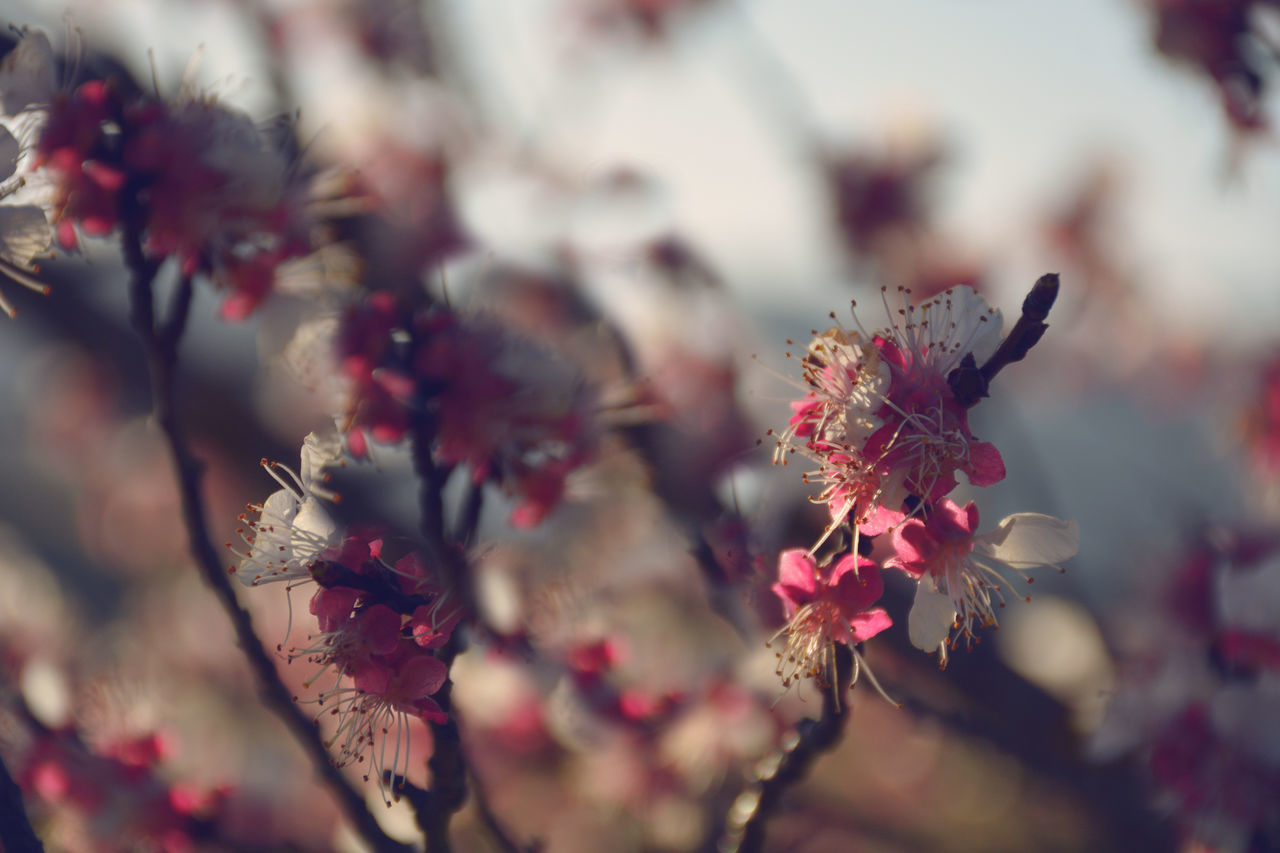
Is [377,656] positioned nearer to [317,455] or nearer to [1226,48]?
[317,455]

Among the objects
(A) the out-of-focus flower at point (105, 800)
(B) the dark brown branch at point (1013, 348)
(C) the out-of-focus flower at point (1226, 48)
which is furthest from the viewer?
(C) the out-of-focus flower at point (1226, 48)

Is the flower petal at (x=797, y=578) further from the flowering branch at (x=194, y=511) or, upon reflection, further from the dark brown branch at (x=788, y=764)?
the flowering branch at (x=194, y=511)

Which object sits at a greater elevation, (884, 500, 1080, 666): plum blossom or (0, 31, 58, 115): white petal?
(0, 31, 58, 115): white petal

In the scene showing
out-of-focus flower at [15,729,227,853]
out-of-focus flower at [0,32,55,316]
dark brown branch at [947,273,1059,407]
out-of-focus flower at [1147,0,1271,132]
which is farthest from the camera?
out-of-focus flower at [1147,0,1271,132]

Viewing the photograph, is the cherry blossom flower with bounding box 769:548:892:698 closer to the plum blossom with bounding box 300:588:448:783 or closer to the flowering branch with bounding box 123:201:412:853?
the plum blossom with bounding box 300:588:448:783

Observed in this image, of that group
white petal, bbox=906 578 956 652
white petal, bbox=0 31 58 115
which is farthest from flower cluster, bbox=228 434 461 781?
white petal, bbox=0 31 58 115

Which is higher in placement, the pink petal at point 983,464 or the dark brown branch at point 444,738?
the pink petal at point 983,464

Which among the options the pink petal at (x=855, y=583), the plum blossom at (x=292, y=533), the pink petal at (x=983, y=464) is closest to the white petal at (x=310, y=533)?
the plum blossom at (x=292, y=533)

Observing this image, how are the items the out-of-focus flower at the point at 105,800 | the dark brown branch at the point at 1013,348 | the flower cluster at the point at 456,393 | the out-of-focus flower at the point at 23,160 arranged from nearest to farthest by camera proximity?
the dark brown branch at the point at 1013,348
the out-of-focus flower at the point at 23,160
the flower cluster at the point at 456,393
the out-of-focus flower at the point at 105,800
